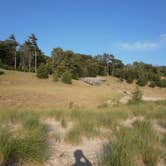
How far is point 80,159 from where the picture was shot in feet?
10.5

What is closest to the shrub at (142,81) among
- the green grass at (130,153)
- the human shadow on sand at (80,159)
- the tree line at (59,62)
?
the tree line at (59,62)

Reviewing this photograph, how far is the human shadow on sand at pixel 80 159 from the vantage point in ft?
9.91

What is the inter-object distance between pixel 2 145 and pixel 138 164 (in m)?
2.45

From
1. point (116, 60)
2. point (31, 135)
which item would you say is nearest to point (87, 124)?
point (31, 135)

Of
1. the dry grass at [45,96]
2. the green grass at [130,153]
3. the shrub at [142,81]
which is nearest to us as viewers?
the green grass at [130,153]

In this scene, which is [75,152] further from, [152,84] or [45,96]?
[152,84]

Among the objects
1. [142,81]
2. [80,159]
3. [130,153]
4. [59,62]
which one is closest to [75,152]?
[80,159]

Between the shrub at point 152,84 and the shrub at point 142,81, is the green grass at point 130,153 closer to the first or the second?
the shrub at point 142,81

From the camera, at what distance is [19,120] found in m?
5.46

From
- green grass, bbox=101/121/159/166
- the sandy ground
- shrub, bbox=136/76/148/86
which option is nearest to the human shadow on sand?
the sandy ground

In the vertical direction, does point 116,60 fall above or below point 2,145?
above

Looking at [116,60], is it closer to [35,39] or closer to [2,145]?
[35,39]

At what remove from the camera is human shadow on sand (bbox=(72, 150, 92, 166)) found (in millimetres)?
3021

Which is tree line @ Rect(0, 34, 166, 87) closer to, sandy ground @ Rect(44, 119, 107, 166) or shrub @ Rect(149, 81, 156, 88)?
shrub @ Rect(149, 81, 156, 88)
